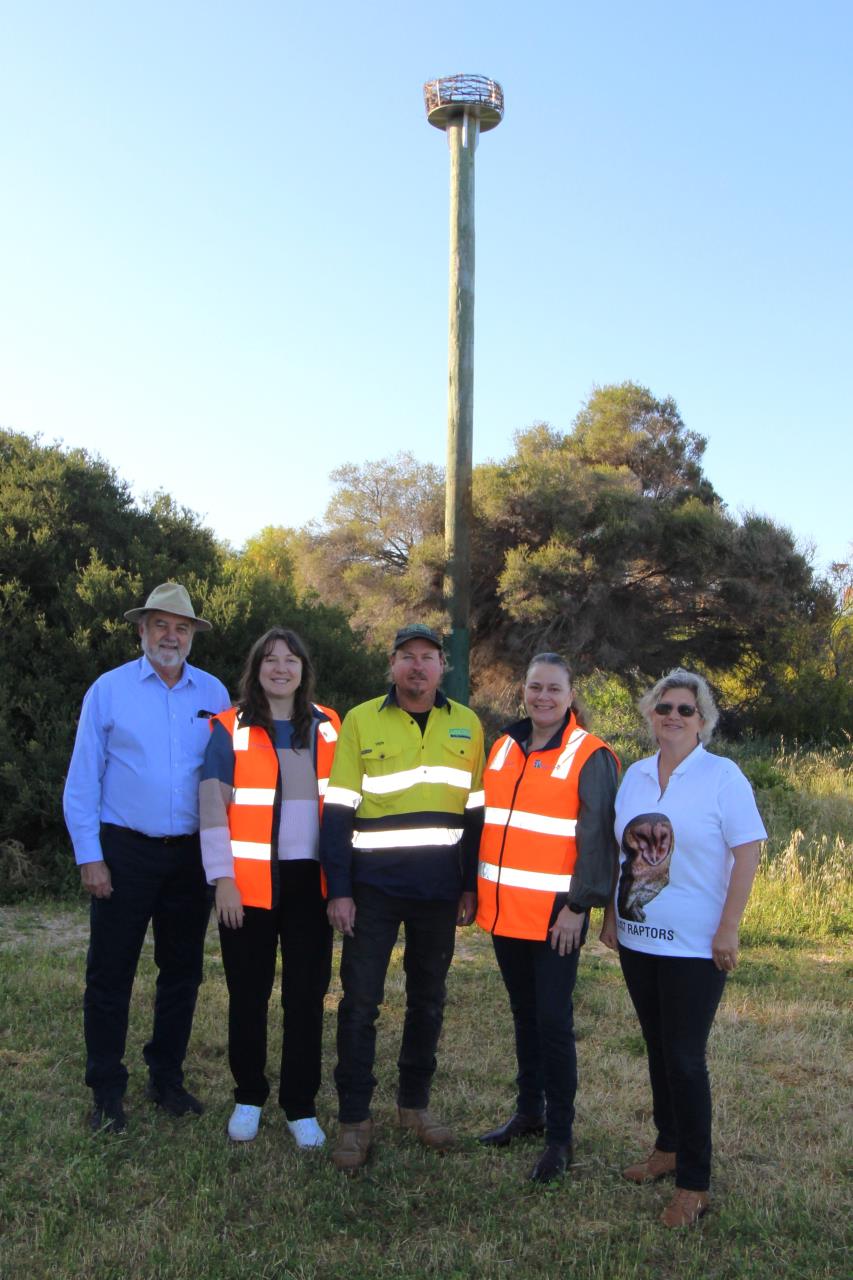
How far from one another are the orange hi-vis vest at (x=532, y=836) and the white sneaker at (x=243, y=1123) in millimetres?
1218

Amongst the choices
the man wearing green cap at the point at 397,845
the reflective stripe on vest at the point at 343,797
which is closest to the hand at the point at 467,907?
the man wearing green cap at the point at 397,845

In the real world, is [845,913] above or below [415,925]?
below

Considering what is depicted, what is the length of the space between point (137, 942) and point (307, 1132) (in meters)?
1.05

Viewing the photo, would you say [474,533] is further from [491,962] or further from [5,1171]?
[5,1171]

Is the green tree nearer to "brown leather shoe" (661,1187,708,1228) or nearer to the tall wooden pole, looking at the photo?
the tall wooden pole

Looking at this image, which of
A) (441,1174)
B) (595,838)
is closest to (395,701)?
(595,838)

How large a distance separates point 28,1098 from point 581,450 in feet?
55.8

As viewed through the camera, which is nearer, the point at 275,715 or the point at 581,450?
the point at 275,715

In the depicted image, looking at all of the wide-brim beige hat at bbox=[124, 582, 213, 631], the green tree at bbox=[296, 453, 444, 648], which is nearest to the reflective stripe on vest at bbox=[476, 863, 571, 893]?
the wide-brim beige hat at bbox=[124, 582, 213, 631]

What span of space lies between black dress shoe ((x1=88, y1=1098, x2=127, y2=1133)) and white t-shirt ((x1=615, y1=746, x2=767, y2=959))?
7.17 ft

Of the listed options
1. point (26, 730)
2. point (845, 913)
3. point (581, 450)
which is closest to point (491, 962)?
point (845, 913)

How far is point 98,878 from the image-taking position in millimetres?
4488

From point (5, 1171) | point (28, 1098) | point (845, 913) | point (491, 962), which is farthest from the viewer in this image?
point (845, 913)

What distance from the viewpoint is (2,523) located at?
10.2m
